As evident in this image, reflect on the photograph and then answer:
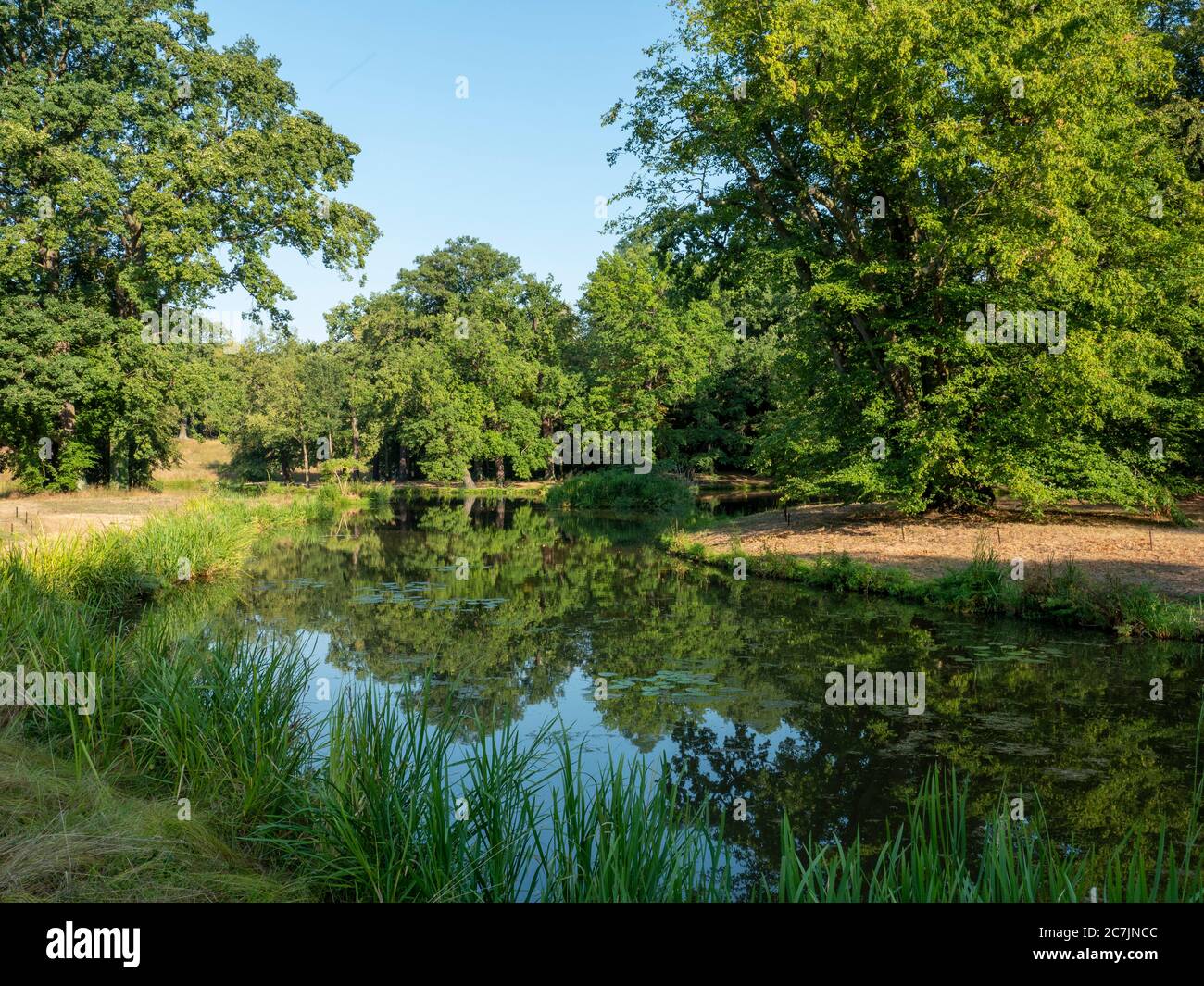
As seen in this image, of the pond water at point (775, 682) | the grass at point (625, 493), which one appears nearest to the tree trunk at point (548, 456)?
the grass at point (625, 493)

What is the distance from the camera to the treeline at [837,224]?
61.1 ft

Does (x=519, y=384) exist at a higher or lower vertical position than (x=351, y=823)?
higher

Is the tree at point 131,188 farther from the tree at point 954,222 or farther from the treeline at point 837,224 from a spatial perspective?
the tree at point 954,222

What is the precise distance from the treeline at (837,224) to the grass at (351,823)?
597 inches

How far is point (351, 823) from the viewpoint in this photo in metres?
4.75

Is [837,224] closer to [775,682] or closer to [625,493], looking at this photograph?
[775,682]

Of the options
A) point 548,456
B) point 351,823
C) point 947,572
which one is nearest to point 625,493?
point 548,456

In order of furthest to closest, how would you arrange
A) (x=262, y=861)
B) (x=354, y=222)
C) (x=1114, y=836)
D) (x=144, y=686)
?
(x=354, y=222)
(x=144, y=686)
(x=1114, y=836)
(x=262, y=861)

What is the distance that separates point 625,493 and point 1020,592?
2747 cm

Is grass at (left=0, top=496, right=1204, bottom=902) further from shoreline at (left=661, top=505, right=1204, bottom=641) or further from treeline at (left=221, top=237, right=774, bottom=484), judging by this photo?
treeline at (left=221, top=237, right=774, bottom=484)

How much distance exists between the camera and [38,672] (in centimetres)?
707

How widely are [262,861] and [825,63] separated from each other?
70.3 feet

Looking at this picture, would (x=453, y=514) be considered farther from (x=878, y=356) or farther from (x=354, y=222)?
(x=878, y=356)
